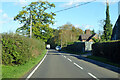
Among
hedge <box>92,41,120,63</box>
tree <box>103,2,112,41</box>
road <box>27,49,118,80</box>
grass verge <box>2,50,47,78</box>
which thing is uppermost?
tree <box>103,2,112,41</box>

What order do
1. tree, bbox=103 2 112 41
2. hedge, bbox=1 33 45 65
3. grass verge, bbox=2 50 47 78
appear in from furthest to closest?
1. tree, bbox=103 2 112 41
2. hedge, bbox=1 33 45 65
3. grass verge, bbox=2 50 47 78

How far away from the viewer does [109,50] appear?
22031 mm

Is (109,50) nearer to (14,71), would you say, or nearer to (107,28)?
(14,71)

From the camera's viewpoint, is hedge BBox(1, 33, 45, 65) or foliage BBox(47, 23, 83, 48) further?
foliage BBox(47, 23, 83, 48)

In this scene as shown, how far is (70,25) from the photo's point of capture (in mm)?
90500

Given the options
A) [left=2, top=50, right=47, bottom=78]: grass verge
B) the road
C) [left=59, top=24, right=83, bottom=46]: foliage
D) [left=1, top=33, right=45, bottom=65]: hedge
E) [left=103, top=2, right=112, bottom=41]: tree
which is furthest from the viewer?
[left=59, top=24, right=83, bottom=46]: foliage

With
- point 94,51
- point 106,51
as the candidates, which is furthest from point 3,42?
point 94,51

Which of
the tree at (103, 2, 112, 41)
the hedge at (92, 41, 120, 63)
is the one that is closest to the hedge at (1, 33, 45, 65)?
the hedge at (92, 41, 120, 63)

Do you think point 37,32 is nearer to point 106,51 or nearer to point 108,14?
point 108,14

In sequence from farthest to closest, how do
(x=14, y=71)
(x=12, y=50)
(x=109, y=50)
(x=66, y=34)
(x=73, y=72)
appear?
(x=66, y=34), (x=109, y=50), (x=12, y=50), (x=73, y=72), (x=14, y=71)

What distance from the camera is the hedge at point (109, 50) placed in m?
18.4

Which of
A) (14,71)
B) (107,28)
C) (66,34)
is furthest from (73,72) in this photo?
(66,34)

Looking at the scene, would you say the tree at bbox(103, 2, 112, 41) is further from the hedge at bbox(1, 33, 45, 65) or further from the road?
the hedge at bbox(1, 33, 45, 65)

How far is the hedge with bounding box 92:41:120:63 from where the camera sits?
1843cm
